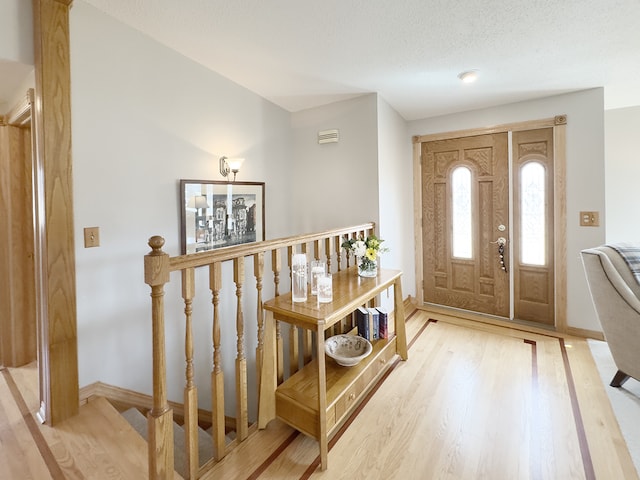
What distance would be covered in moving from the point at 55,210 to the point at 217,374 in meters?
1.41

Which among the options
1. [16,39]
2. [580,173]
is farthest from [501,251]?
[16,39]

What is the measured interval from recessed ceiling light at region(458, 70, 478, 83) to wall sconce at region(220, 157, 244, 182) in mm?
2087

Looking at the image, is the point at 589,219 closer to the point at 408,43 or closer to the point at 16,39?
the point at 408,43

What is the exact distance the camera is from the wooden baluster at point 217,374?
1.42 meters

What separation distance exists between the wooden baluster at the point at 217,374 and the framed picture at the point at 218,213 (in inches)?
54.3

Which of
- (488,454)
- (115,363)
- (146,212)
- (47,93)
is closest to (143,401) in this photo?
(115,363)

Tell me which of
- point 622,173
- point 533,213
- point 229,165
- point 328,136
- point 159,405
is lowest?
point 159,405

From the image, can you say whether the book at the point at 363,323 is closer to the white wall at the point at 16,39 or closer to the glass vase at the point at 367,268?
the glass vase at the point at 367,268

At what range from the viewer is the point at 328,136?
11.0ft

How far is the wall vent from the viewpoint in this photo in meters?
3.28

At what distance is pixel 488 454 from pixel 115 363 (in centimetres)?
241

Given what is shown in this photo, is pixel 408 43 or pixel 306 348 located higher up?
pixel 408 43

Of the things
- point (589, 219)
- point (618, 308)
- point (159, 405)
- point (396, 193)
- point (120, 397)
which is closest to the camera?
point (159, 405)

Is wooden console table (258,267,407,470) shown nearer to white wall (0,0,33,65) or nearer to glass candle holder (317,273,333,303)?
glass candle holder (317,273,333,303)
